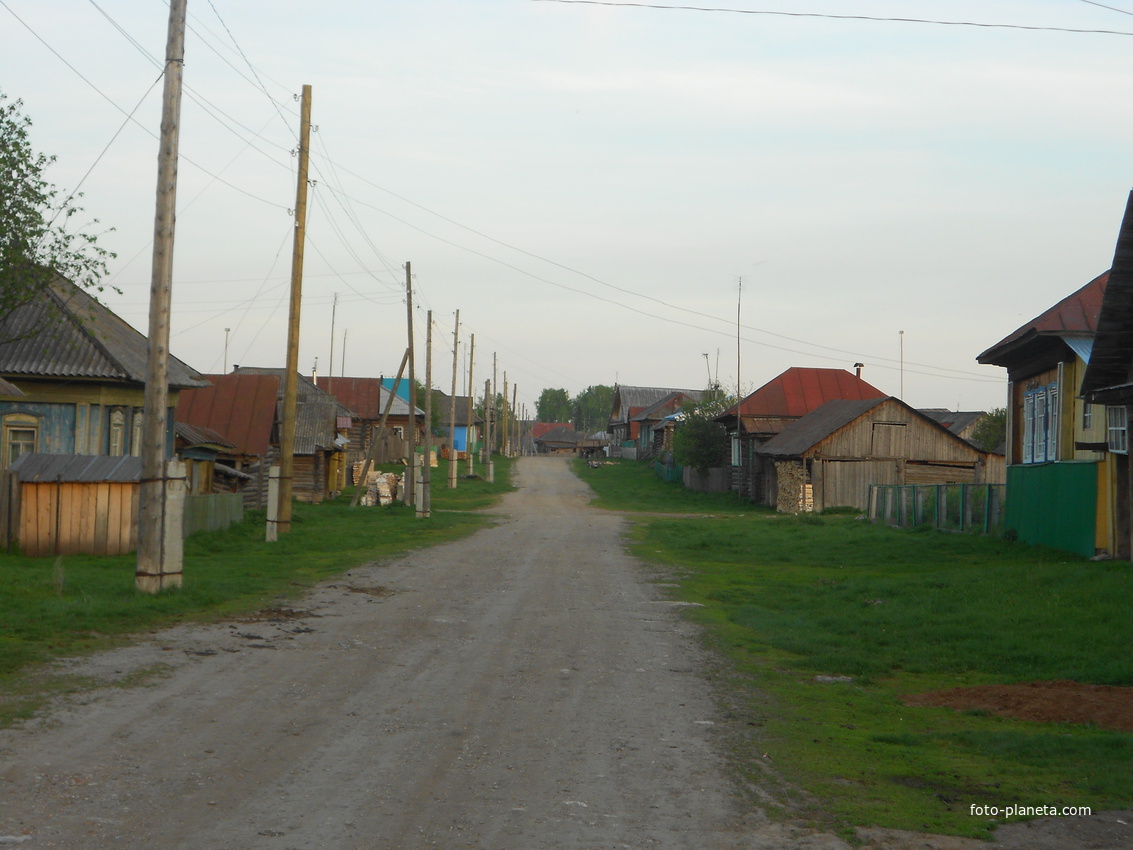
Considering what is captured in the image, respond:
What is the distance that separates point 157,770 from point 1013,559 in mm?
18309

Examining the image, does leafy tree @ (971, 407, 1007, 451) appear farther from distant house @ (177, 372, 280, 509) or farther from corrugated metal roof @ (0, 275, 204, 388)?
corrugated metal roof @ (0, 275, 204, 388)

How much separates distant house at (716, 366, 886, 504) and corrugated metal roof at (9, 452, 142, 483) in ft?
114

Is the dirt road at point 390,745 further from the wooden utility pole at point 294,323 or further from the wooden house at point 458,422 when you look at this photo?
the wooden house at point 458,422

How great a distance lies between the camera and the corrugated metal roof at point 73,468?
17625 mm

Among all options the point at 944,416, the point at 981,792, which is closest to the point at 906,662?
the point at 981,792

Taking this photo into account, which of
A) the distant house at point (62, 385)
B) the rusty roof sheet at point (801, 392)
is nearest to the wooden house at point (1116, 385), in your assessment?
the distant house at point (62, 385)

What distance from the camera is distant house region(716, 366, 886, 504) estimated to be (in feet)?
168

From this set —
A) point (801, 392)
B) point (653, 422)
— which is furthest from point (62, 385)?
point (653, 422)

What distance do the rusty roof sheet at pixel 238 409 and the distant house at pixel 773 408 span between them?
23433 mm

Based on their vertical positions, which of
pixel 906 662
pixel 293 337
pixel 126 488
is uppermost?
pixel 293 337

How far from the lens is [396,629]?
477 inches

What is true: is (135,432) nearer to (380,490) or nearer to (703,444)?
(380,490)

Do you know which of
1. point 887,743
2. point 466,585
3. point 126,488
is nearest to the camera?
point 887,743

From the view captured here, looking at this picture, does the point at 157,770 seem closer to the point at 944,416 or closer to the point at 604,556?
the point at 604,556
